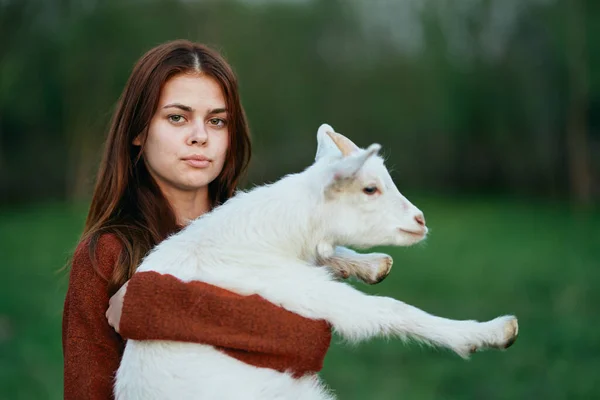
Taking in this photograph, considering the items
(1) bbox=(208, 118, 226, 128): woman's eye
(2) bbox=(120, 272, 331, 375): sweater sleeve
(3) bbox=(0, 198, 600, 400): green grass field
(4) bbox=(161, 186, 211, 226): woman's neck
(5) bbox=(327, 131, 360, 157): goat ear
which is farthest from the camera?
(3) bbox=(0, 198, 600, 400): green grass field

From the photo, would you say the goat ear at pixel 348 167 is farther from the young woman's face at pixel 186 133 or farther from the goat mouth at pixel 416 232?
the young woman's face at pixel 186 133

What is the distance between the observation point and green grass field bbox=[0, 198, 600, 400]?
691 centimetres

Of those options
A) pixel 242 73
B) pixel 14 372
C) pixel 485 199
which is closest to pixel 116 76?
pixel 242 73

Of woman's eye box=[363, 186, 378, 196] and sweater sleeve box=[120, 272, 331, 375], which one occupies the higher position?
woman's eye box=[363, 186, 378, 196]

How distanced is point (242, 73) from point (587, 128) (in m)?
12.4

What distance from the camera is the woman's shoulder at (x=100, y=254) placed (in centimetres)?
275

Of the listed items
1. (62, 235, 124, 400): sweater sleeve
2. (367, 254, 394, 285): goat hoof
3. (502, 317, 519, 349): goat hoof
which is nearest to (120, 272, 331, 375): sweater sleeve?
(62, 235, 124, 400): sweater sleeve

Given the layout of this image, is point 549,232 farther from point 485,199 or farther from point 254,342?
point 254,342

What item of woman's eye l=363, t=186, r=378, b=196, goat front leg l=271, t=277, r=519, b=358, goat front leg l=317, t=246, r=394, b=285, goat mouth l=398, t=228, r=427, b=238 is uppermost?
woman's eye l=363, t=186, r=378, b=196

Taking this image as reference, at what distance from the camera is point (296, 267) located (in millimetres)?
2650

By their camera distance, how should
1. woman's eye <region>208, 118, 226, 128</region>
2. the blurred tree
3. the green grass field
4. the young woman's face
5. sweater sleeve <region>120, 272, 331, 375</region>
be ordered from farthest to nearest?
the blurred tree, the green grass field, woman's eye <region>208, 118, 226, 128</region>, the young woman's face, sweater sleeve <region>120, 272, 331, 375</region>

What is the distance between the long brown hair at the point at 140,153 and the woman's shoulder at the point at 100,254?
0.02m

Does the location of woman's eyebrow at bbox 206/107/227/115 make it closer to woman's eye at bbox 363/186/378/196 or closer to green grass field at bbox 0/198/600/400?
woman's eye at bbox 363/186/378/196

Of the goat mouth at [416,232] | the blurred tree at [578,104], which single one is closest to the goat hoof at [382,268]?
the goat mouth at [416,232]
